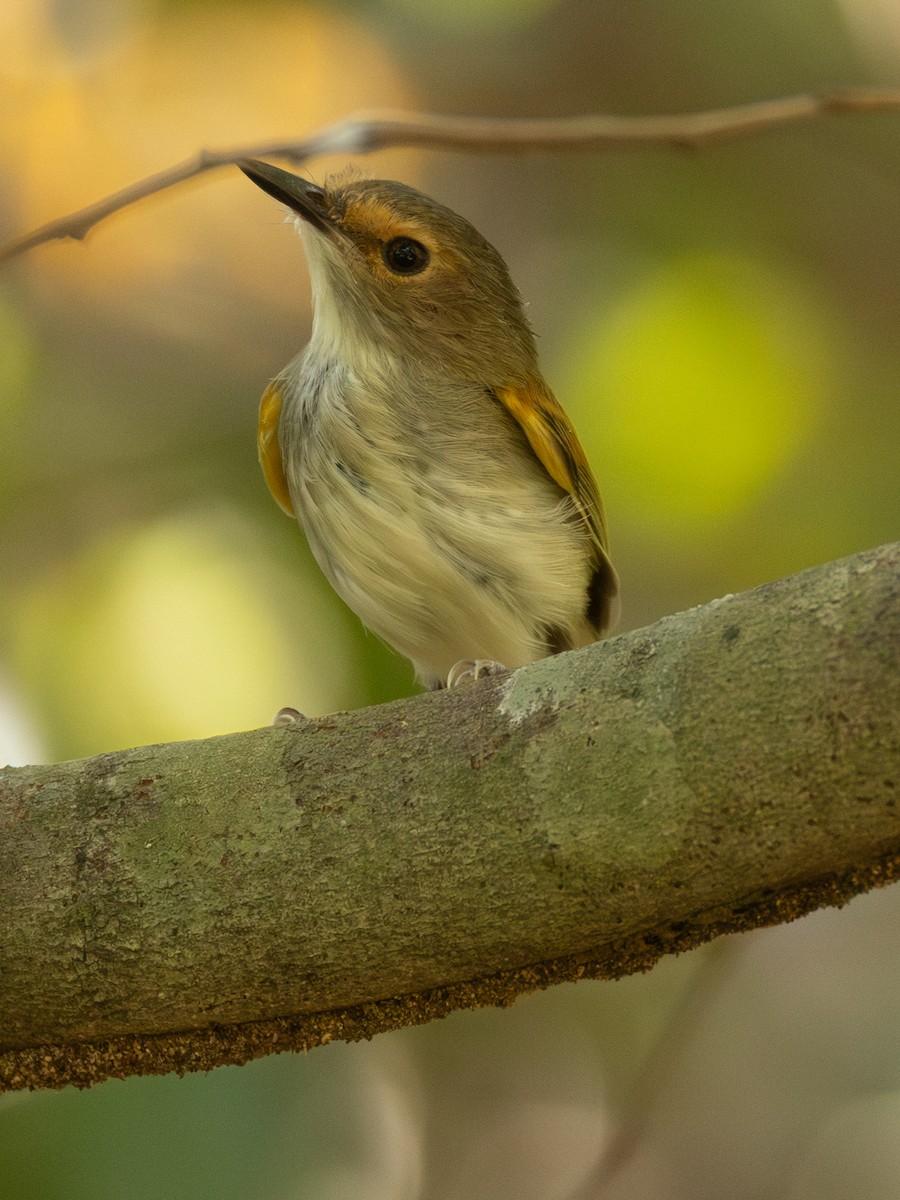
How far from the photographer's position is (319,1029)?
1.85 metres

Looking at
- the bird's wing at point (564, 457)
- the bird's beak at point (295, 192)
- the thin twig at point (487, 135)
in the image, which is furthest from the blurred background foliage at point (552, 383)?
the thin twig at point (487, 135)

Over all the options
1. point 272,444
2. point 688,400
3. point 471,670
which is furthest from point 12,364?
point 688,400

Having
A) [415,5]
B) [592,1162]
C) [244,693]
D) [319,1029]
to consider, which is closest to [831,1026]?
[592,1162]

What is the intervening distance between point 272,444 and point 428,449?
462 mm

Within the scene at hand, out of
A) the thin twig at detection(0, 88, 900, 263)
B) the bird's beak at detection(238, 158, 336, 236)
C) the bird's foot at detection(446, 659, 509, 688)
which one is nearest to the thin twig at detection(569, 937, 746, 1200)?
the bird's foot at detection(446, 659, 509, 688)

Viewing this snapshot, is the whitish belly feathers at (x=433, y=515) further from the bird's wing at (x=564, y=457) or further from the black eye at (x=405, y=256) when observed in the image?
the black eye at (x=405, y=256)

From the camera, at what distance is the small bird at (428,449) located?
A: 2789mm

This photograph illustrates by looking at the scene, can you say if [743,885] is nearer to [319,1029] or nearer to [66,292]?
[319,1029]

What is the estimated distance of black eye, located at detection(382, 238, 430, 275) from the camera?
3102 mm

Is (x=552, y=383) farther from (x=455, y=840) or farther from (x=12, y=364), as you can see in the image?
(x=455, y=840)

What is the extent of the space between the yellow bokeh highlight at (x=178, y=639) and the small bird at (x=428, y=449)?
8.7 inches

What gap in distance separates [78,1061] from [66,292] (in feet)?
7.86

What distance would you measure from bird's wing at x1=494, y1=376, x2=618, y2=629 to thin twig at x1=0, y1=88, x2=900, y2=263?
0.85m

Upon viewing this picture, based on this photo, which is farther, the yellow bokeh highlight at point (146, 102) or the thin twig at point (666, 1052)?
the yellow bokeh highlight at point (146, 102)
